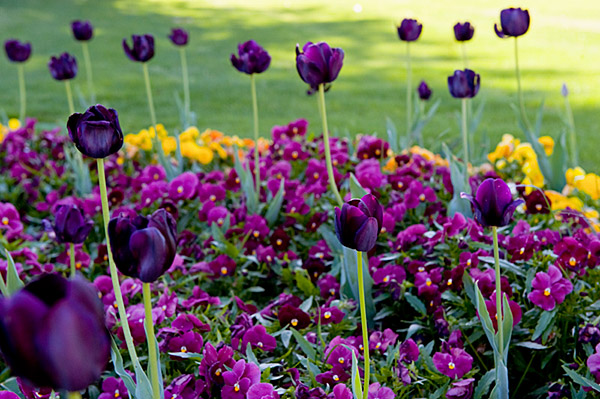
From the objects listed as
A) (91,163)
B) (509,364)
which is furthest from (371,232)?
(91,163)

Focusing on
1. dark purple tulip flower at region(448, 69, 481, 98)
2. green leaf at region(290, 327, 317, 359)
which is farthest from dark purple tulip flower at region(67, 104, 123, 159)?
dark purple tulip flower at region(448, 69, 481, 98)

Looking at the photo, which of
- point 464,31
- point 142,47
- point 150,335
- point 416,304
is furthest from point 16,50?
point 150,335

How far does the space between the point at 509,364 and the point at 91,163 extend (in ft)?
6.66

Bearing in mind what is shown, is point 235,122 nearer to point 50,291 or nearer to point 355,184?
point 355,184

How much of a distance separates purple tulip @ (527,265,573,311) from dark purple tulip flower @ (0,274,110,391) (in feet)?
3.60

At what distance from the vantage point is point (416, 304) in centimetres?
161

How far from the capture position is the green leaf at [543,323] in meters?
→ 1.45

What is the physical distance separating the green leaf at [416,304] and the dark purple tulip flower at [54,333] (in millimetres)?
1100

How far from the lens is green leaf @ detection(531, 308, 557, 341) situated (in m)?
1.45

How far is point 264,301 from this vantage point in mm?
1956

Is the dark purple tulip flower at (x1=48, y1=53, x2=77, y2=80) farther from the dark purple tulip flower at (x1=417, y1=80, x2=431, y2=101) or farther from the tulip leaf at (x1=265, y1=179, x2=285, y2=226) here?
the dark purple tulip flower at (x1=417, y1=80, x2=431, y2=101)

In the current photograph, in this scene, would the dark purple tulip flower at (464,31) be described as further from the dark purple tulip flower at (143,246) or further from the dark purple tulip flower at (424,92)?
the dark purple tulip flower at (143,246)

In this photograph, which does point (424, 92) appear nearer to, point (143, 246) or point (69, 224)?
point (69, 224)

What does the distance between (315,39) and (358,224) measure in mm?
7571
